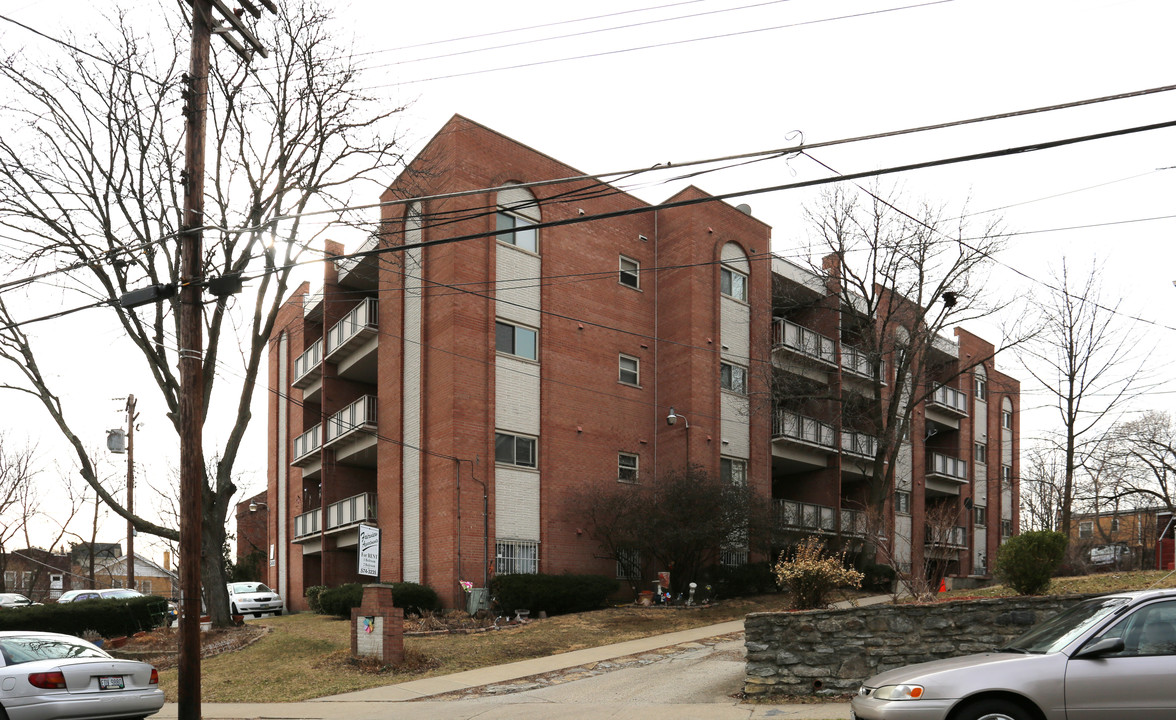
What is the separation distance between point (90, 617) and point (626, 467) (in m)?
15.9

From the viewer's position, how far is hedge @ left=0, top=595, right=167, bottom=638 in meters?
25.9

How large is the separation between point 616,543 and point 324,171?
42.9ft

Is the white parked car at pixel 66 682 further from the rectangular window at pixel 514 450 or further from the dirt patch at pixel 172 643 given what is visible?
the rectangular window at pixel 514 450

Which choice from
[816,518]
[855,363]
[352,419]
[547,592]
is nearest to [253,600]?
[352,419]

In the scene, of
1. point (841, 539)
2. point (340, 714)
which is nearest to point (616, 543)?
point (841, 539)

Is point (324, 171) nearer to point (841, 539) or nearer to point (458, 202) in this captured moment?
point (458, 202)

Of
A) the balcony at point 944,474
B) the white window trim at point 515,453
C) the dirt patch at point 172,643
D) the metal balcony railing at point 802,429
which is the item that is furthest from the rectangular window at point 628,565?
the balcony at point 944,474

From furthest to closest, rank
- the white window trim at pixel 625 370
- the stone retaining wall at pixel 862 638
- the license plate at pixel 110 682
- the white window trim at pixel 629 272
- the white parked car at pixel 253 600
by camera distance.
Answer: the white parked car at pixel 253 600, the white window trim at pixel 629 272, the white window trim at pixel 625 370, the stone retaining wall at pixel 862 638, the license plate at pixel 110 682

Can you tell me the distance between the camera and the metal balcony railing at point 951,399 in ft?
149

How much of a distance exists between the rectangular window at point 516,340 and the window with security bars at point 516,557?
17.9ft

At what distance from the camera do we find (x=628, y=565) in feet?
96.3

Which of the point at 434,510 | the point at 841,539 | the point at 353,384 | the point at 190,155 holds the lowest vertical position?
the point at 841,539

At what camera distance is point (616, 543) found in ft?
92.5

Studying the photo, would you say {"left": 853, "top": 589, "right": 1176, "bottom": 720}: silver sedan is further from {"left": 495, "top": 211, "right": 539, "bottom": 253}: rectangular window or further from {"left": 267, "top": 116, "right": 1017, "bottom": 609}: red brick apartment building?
{"left": 495, "top": 211, "right": 539, "bottom": 253}: rectangular window
